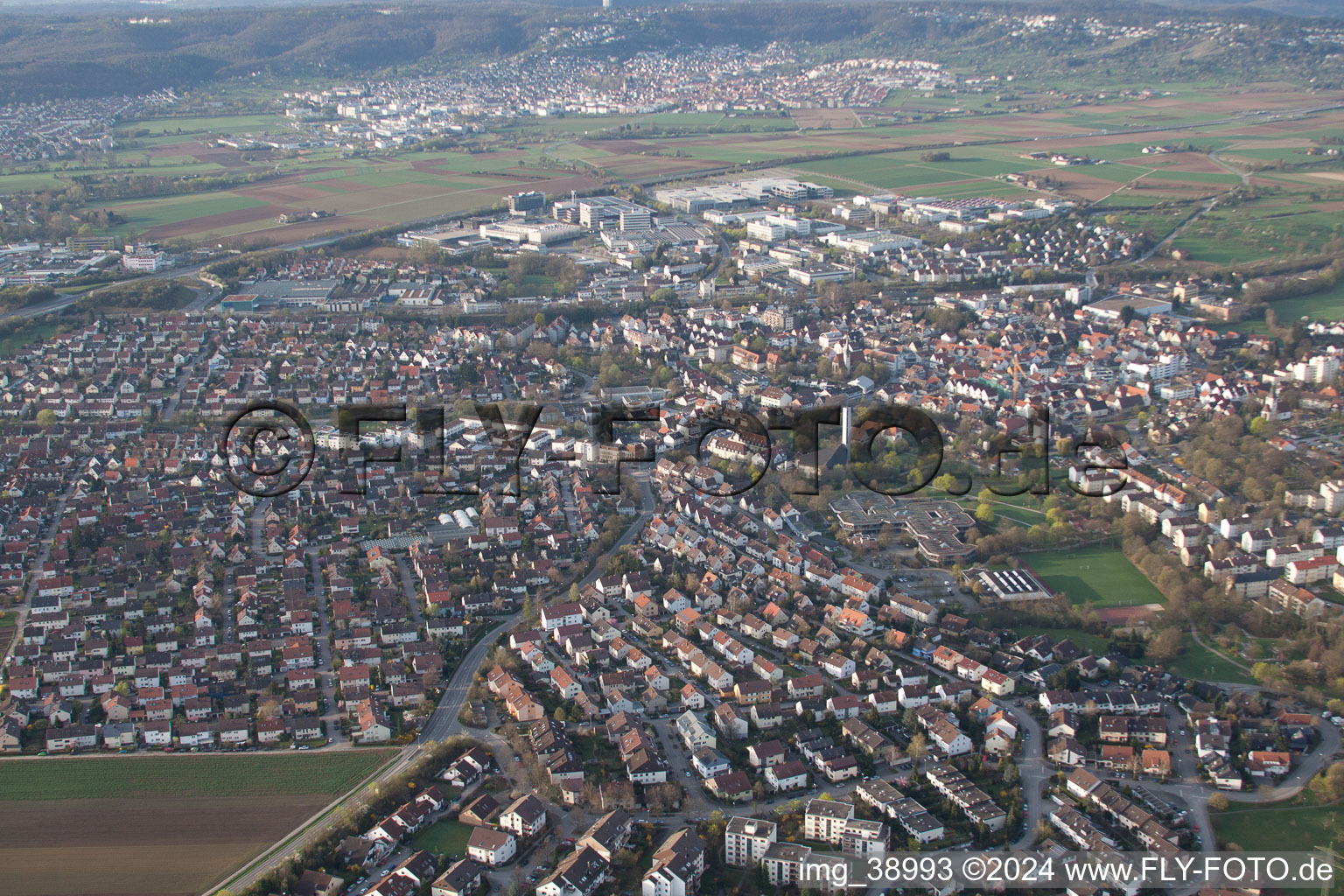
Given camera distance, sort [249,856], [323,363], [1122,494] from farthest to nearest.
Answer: [323,363], [1122,494], [249,856]

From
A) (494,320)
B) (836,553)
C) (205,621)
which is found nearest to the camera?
(205,621)

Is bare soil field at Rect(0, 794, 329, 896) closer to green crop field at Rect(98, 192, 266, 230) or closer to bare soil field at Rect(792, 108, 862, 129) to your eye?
green crop field at Rect(98, 192, 266, 230)

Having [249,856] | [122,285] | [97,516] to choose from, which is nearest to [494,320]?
[122,285]

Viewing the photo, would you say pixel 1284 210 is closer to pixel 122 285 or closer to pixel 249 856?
pixel 122 285

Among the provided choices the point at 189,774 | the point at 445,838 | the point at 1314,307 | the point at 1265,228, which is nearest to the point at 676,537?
the point at 445,838

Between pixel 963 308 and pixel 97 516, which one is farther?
pixel 963 308
